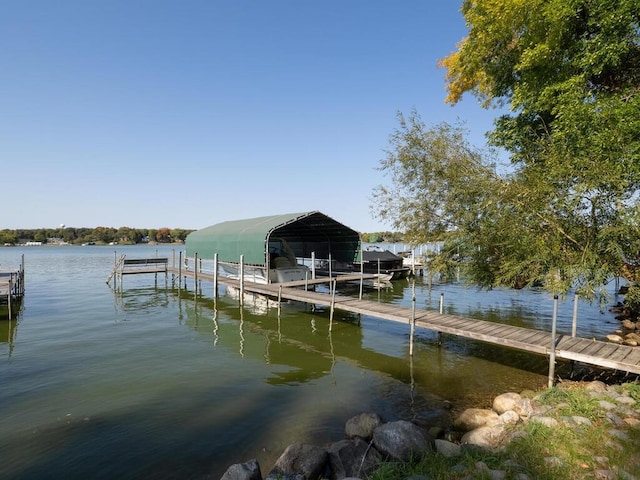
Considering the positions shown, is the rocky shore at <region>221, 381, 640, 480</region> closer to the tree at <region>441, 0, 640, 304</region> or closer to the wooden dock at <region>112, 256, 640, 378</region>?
the wooden dock at <region>112, 256, 640, 378</region>

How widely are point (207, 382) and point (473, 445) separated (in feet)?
24.0

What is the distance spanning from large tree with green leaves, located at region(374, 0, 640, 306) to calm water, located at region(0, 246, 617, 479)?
3.71 metres

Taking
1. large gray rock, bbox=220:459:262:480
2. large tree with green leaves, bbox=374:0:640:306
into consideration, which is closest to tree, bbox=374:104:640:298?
large tree with green leaves, bbox=374:0:640:306

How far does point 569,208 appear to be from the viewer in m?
11.0

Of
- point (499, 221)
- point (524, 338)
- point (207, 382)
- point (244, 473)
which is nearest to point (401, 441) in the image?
point (244, 473)

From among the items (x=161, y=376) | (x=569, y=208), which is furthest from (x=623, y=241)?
(x=161, y=376)

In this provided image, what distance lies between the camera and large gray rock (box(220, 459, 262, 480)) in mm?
5320

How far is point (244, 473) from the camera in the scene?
17.6 feet

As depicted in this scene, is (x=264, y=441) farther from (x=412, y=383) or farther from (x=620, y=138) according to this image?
(x=620, y=138)

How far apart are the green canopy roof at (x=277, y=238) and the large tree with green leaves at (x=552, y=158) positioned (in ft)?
32.0

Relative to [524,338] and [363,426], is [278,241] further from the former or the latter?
[363,426]

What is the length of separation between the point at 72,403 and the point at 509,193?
46.6 feet

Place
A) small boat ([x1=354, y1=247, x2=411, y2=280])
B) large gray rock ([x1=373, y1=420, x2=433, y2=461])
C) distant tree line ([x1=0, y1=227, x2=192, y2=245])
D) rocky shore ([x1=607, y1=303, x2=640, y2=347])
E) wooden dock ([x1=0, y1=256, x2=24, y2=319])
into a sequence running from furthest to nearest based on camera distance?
distant tree line ([x1=0, y1=227, x2=192, y2=245]), small boat ([x1=354, y1=247, x2=411, y2=280]), wooden dock ([x1=0, y1=256, x2=24, y2=319]), rocky shore ([x1=607, y1=303, x2=640, y2=347]), large gray rock ([x1=373, y1=420, x2=433, y2=461])

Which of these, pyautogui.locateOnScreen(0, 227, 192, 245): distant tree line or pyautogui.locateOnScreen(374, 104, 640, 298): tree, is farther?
pyautogui.locateOnScreen(0, 227, 192, 245): distant tree line
